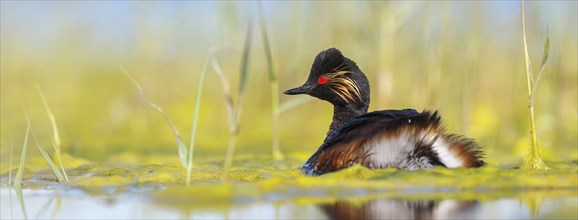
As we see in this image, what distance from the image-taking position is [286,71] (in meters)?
11.8

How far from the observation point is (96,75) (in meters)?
13.1

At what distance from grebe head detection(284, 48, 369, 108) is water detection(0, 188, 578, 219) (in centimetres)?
210

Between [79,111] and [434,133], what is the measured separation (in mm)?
6756

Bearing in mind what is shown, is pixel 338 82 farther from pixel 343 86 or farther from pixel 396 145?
pixel 396 145

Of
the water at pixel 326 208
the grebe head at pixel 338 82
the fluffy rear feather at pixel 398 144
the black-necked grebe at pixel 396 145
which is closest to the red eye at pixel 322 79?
the grebe head at pixel 338 82

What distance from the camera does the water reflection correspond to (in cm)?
519

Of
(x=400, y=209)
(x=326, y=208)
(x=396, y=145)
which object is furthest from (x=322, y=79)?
(x=400, y=209)

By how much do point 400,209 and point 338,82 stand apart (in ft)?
9.12

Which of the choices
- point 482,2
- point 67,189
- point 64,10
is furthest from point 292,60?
point 67,189

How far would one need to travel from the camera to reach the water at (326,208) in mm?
5277

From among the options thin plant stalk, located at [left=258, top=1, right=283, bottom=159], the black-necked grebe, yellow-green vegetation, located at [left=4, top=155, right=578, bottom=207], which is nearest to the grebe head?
thin plant stalk, located at [left=258, top=1, right=283, bottom=159]

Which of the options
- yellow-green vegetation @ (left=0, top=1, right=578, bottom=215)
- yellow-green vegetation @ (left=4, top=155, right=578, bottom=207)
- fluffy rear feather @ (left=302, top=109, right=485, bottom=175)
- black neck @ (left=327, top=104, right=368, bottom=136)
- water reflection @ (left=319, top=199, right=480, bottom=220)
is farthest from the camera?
yellow-green vegetation @ (left=0, top=1, right=578, bottom=215)

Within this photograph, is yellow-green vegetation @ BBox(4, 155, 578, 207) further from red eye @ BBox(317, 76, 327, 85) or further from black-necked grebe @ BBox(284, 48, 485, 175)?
red eye @ BBox(317, 76, 327, 85)

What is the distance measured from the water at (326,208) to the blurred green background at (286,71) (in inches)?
140
